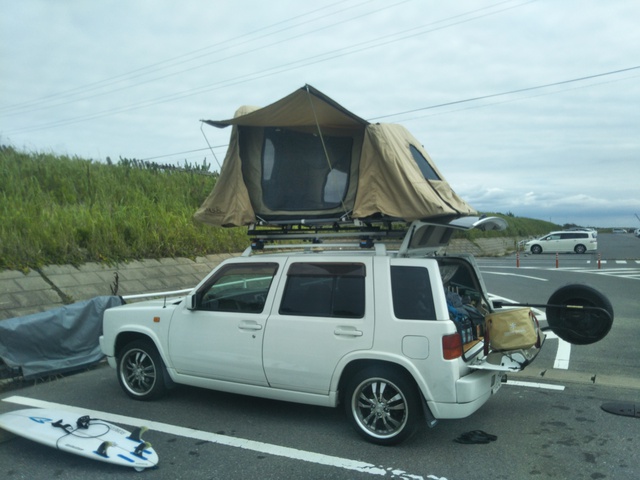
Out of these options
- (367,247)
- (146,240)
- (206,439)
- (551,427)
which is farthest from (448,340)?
(146,240)

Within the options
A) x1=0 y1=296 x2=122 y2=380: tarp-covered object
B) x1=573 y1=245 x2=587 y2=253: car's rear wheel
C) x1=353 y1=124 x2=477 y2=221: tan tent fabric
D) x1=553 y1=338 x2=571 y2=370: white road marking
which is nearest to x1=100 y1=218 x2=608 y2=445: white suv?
x1=353 y1=124 x2=477 y2=221: tan tent fabric

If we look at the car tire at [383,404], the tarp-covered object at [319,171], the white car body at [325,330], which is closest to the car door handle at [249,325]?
the white car body at [325,330]

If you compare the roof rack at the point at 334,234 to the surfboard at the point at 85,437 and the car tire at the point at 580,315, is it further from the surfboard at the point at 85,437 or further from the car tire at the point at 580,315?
the surfboard at the point at 85,437

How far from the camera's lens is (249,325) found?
545 centimetres

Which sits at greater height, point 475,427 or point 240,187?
point 240,187

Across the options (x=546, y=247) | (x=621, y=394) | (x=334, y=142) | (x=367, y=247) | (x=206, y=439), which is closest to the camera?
(x=206, y=439)

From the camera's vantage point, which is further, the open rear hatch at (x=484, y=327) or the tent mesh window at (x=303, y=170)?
the tent mesh window at (x=303, y=170)

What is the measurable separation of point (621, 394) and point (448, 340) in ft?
10.3

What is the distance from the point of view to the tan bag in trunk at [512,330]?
5152mm

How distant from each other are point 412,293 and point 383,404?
96 centimetres

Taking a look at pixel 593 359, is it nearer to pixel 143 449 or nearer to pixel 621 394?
pixel 621 394

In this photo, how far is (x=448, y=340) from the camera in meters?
4.57

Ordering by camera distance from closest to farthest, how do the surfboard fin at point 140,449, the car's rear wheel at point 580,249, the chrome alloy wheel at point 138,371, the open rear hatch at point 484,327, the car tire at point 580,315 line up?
the surfboard fin at point 140,449
the open rear hatch at point 484,327
the car tire at point 580,315
the chrome alloy wheel at point 138,371
the car's rear wheel at point 580,249

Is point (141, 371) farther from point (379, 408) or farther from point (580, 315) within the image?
point (580, 315)
